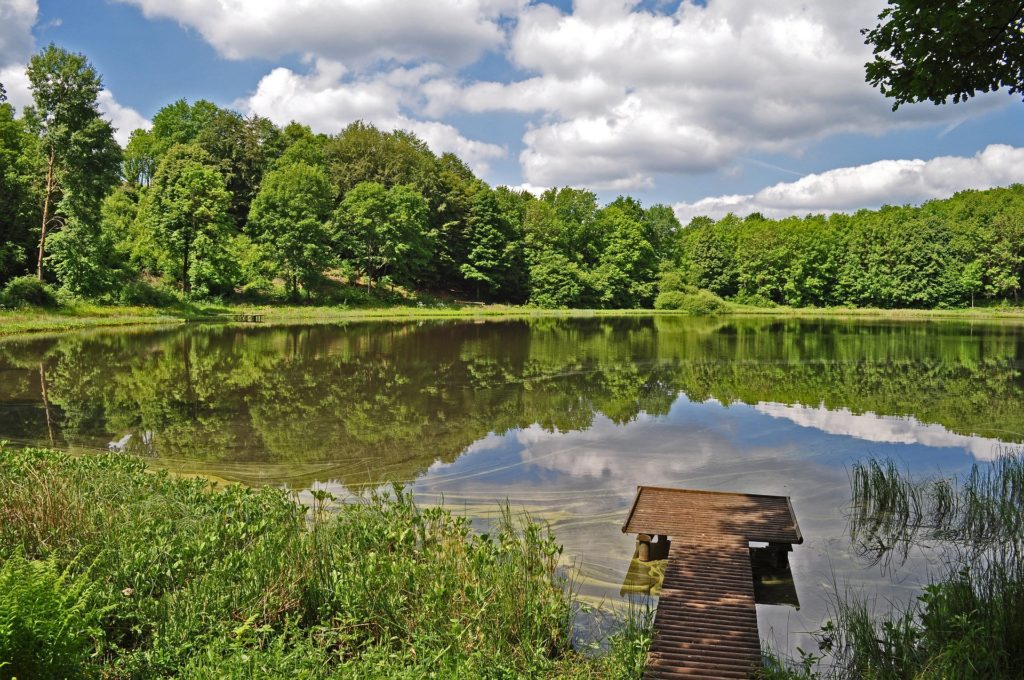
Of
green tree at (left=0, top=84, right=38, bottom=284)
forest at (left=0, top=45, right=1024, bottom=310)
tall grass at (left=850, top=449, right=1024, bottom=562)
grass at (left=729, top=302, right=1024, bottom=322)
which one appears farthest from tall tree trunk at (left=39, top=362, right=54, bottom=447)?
grass at (left=729, top=302, right=1024, bottom=322)

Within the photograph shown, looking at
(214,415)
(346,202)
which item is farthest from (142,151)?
(214,415)

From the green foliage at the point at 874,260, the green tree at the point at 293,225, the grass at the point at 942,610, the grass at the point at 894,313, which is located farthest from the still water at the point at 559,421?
the green foliage at the point at 874,260

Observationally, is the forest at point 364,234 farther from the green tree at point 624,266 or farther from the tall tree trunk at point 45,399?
the tall tree trunk at point 45,399

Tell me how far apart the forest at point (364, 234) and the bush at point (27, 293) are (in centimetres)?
12

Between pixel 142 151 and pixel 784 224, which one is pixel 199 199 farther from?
pixel 784 224

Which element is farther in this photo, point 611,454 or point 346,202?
point 346,202

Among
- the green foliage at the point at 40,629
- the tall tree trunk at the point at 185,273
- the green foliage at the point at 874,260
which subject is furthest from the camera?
the green foliage at the point at 874,260

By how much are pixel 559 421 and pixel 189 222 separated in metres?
43.8

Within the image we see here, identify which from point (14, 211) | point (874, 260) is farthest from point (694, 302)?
point (14, 211)

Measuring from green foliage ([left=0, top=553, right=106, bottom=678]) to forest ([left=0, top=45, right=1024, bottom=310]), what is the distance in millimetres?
41452

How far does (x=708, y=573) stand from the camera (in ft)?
26.6

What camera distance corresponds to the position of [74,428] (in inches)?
639

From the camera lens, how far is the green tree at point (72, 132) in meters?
41.4

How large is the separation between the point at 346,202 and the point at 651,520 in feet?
196
